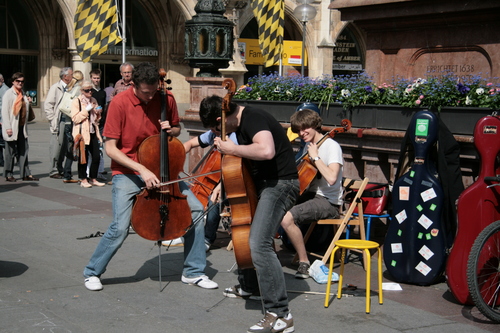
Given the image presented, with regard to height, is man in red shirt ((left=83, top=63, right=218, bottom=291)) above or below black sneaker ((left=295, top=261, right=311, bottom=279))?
above

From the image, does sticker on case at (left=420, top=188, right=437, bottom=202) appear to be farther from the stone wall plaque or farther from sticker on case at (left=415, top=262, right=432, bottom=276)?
the stone wall plaque

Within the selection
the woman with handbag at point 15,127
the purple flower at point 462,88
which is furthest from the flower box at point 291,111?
the woman with handbag at point 15,127

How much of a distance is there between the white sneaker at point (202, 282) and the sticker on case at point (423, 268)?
167cm

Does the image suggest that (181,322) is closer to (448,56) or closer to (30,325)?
(30,325)

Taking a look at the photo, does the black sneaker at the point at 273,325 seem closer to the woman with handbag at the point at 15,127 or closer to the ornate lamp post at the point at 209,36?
the ornate lamp post at the point at 209,36

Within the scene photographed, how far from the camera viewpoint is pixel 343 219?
21.9 ft

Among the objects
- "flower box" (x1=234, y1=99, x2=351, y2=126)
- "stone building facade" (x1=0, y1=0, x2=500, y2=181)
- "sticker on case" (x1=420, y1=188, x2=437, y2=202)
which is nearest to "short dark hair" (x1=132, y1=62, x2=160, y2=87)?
"flower box" (x1=234, y1=99, x2=351, y2=126)

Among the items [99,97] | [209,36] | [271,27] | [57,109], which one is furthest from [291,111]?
[271,27]

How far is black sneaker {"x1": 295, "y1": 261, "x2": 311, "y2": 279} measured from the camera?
638 centimetres

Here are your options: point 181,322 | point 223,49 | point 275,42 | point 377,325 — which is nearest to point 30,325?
point 181,322

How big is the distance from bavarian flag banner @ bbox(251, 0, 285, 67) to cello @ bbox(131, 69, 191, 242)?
29.7 ft

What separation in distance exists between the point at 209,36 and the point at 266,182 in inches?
222

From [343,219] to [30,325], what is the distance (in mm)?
2901

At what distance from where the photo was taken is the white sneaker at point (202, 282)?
5996mm
